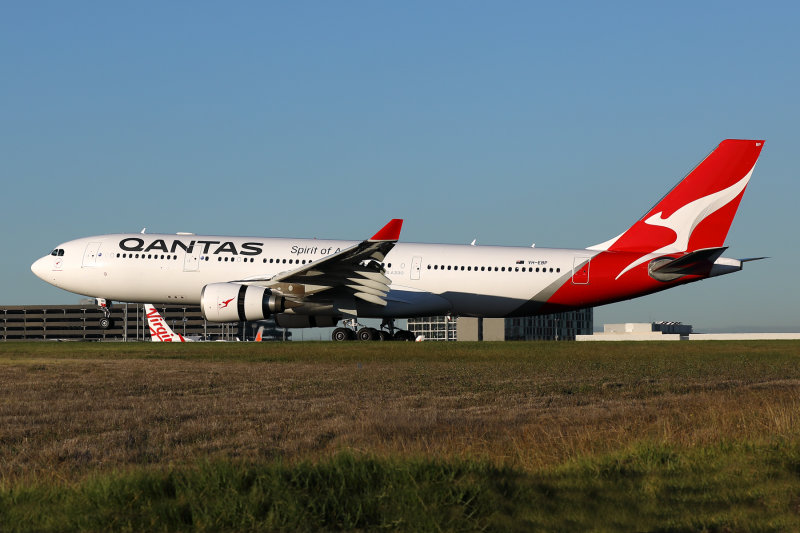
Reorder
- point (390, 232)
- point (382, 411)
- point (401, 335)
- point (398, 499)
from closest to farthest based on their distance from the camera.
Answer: point (398, 499), point (382, 411), point (390, 232), point (401, 335)

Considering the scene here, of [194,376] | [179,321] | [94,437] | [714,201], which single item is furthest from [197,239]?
[179,321]

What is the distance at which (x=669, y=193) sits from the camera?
37.7 m

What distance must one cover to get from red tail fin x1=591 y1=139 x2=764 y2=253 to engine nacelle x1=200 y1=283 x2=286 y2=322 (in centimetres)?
1541

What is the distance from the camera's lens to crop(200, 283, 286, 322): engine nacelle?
114 ft

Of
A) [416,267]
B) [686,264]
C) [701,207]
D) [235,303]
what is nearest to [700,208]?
[701,207]

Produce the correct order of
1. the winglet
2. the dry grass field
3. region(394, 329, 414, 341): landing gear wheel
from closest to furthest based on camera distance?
the dry grass field
the winglet
region(394, 329, 414, 341): landing gear wheel

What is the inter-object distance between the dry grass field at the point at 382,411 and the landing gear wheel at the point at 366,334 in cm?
1107

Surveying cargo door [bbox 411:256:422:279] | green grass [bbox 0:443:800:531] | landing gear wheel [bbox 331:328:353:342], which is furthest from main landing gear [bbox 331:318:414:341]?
green grass [bbox 0:443:800:531]

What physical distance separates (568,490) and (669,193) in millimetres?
31804

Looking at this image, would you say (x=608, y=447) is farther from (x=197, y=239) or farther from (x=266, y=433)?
(x=197, y=239)

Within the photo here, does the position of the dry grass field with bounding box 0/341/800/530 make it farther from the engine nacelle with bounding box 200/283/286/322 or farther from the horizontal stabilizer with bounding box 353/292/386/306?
the horizontal stabilizer with bounding box 353/292/386/306

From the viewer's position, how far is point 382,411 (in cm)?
1352

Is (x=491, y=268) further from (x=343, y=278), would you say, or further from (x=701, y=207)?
(x=701, y=207)

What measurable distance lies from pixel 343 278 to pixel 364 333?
115 inches
